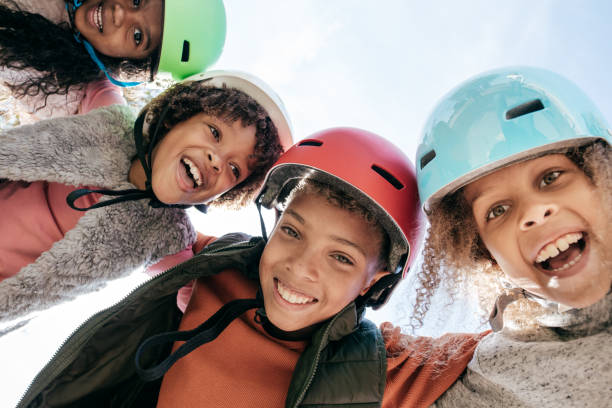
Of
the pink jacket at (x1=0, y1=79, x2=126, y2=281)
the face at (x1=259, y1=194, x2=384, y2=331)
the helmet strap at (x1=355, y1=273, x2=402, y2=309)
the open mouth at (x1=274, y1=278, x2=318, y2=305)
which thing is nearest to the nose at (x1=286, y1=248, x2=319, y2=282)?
the face at (x1=259, y1=194, x2=384, y2=331)

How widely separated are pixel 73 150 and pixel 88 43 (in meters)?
1.06

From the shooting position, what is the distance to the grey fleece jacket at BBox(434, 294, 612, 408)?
137 cm

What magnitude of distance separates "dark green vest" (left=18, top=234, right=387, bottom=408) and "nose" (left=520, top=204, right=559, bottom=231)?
0.95m

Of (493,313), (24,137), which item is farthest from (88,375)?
(493,313)

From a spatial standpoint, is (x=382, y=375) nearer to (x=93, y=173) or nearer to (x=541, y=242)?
(x=541, y=242)

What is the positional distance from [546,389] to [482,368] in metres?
0.26

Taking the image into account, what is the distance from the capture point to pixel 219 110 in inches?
96.6

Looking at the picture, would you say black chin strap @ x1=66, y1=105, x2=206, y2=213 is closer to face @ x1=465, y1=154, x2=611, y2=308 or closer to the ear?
the ear

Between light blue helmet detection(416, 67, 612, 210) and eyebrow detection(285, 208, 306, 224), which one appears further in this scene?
eyebrow detection(285, 208, 306, 224)

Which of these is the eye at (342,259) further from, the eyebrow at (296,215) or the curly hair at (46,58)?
the curly hair at (46,58)

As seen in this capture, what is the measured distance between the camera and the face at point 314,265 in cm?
188

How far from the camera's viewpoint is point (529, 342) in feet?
5.21

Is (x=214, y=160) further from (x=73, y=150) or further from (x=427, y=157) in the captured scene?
(x=427, y=157)

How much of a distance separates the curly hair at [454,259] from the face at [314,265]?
1.44ft
